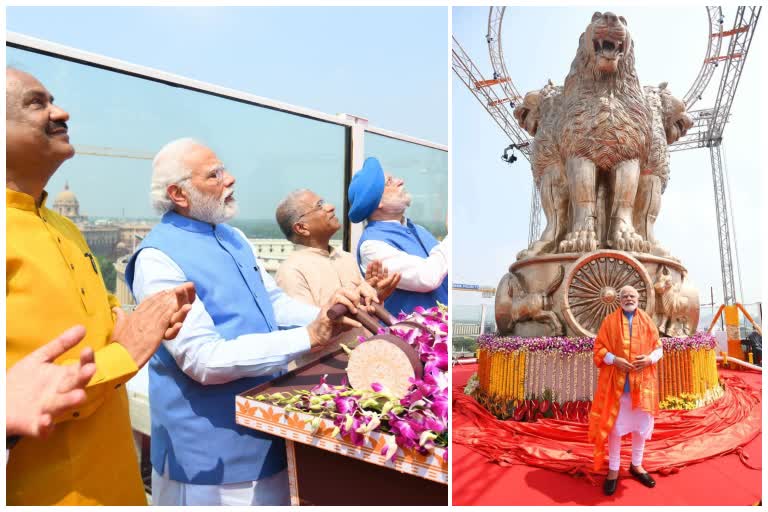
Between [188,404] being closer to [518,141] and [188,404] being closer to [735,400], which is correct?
[735,400]

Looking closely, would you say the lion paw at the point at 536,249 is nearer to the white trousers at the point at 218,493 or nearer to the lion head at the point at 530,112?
the lion head at the point at 530,112

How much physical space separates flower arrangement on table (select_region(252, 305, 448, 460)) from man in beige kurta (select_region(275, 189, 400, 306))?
109 cm

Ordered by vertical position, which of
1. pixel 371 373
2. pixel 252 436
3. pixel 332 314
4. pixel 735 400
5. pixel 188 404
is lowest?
pixel 735 400

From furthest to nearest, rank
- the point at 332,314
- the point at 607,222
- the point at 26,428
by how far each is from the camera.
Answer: the point at 607,222
the point at 332,314
the point at 26,428

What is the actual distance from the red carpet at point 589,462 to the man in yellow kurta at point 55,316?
1.39 metres

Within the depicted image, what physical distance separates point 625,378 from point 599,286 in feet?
6.68

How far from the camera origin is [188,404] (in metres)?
1.57

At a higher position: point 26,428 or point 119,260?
point 119,260

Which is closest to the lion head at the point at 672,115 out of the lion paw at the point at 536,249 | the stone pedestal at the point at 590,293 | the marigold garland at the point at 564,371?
the stone pedestal at the point at 590,293

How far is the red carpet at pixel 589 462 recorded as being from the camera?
8.27 feet

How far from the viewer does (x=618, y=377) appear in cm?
233

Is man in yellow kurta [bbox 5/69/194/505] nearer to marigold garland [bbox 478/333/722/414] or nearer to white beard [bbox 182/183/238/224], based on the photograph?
white beard [bbox 182/183/238/224]

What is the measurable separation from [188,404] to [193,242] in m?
0.49

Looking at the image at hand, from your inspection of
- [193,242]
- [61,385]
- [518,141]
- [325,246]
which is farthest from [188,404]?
[518,141]
